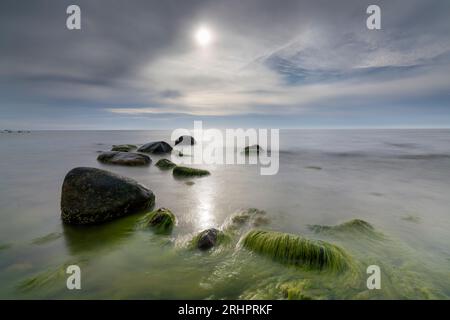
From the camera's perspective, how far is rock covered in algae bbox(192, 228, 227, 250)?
4582 mm

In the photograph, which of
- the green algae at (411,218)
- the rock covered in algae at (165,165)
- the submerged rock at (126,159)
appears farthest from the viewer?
the submerged rock at (126,159)

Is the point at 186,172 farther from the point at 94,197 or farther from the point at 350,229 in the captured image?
the point at 350,229

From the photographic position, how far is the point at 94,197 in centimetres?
575

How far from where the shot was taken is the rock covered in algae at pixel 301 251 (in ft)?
13.2

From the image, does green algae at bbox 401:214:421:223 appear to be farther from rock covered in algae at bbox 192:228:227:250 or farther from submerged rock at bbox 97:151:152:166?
submerged rock at bbox 97:151:152:166

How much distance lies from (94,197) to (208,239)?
130 inches

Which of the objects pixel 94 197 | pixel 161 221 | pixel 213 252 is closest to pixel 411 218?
pixel 213 252

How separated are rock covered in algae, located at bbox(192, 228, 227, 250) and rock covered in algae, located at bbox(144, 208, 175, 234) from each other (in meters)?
1.02

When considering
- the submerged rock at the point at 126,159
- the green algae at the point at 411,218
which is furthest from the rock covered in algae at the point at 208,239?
the submerged rock at the point at 126,159

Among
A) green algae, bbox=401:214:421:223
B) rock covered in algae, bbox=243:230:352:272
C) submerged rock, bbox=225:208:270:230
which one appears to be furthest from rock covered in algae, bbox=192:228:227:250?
green algae, bbox=401:214:421:223

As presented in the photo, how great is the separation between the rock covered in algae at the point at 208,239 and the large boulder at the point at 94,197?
2.55 metres

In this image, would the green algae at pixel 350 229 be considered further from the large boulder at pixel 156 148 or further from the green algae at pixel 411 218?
the large boulder at pixel 156 148
